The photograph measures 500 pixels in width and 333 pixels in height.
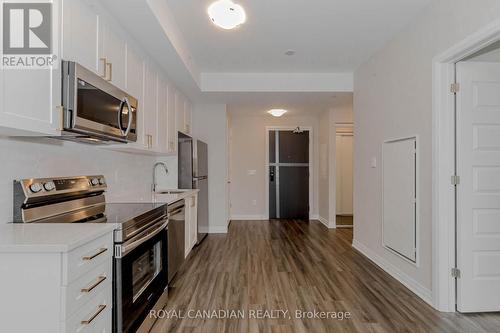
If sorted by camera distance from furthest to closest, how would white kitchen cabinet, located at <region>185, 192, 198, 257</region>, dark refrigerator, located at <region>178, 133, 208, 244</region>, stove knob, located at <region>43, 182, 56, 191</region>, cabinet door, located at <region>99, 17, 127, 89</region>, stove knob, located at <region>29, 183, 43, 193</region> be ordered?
dark refrigerator, located at <region>178, 133, 208, 244</region> < white kitchen cabinet, located at <region>185, 192, 198, 257</region> < cabinet door, located at <region>99, 17, 127, 89</region> < stove knob, located at <region>43, 182, 56, 191</region> < stove knob, located at <region>29, 183, 43, 193</region>

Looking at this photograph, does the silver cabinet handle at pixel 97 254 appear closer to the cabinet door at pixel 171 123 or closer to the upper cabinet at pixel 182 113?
the cabinet door at pixel 171 123

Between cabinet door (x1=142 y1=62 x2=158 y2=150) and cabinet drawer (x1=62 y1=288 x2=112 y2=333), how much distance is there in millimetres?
1700

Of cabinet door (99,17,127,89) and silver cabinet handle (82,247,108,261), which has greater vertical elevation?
cabinet door (99,17,127,89)

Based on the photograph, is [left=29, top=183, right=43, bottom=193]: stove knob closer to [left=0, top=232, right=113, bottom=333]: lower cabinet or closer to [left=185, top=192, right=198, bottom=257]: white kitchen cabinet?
[left=0, top=232, right=113, bottom=333]: lower cabinet

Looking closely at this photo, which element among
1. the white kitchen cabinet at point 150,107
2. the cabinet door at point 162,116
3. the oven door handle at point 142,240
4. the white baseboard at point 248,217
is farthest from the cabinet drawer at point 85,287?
the white baseboard at point 248,217

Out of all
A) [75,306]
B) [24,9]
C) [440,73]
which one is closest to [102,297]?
[75,306]

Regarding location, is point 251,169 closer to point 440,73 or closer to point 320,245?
point 320,245

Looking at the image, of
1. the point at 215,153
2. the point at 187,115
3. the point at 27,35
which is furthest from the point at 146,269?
the point at 215,153

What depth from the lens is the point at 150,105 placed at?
9.96ft

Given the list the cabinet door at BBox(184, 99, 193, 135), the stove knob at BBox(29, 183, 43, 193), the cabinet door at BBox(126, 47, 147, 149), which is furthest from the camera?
the cabinet door at BBox(184, 99, 193, 135)

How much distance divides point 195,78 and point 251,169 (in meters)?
3.14

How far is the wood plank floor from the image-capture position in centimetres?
221

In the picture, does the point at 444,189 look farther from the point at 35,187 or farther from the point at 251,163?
the point at 251,163

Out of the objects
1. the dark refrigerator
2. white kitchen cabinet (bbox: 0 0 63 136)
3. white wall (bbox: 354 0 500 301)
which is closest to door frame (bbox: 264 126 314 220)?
the dark refrigerator
